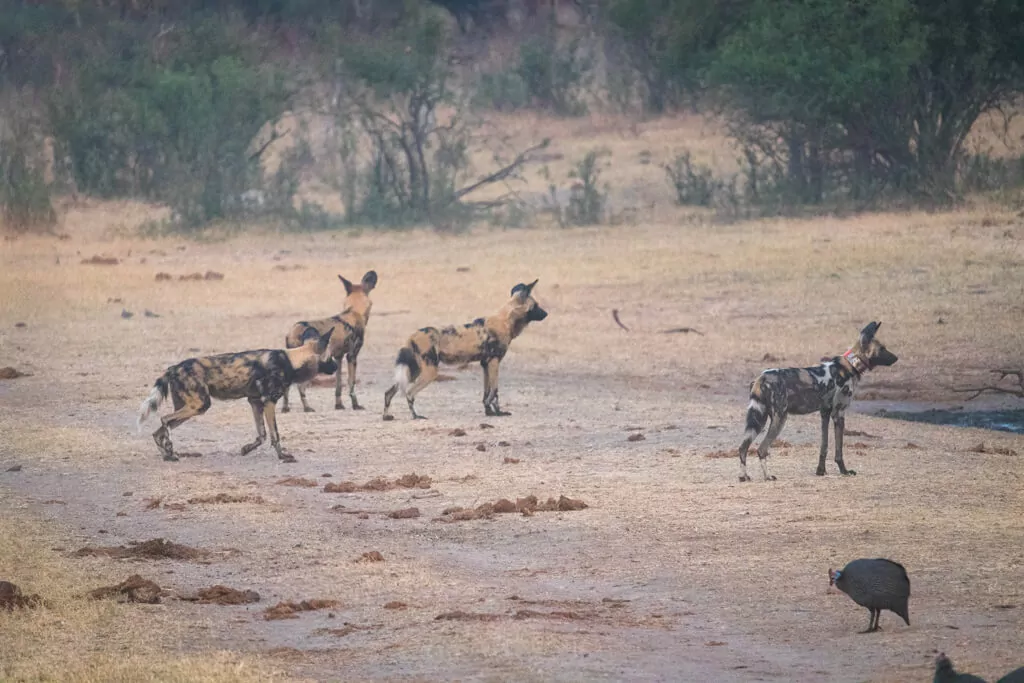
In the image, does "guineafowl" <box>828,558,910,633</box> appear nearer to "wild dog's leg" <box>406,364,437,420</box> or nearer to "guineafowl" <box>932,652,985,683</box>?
"guineafowl" <box>932,652,985,683</box>

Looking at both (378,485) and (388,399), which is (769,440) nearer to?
(378,485)

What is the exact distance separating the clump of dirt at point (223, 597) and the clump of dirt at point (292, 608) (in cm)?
16

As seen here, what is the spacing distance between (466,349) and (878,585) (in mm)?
5987

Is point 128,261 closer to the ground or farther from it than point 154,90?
closer to the ground

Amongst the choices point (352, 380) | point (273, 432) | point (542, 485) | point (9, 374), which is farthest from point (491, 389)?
point (9, 374)

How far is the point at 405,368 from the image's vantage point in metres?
11.7

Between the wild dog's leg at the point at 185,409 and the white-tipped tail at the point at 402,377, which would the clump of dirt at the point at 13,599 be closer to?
the wild dog's leg at the point at 185,409

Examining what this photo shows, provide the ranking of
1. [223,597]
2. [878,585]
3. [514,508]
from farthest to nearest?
[514,508] → [223,597] → [878,585]

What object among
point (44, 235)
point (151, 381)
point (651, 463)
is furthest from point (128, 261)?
point (651, 463)

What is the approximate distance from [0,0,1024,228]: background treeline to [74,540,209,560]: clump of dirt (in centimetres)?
1519

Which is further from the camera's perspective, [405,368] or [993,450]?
[405,368]

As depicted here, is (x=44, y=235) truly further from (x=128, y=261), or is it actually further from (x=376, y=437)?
(x=376, y=437)

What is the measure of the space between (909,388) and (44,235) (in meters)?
13.4

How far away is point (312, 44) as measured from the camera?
122 ft
